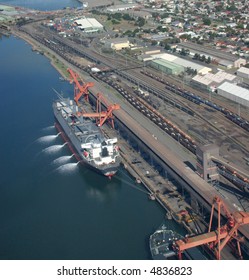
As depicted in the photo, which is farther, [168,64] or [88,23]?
[88,23]

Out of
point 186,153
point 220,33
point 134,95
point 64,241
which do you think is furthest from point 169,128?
point 220,33

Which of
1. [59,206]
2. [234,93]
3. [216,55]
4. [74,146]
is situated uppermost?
[234,93]

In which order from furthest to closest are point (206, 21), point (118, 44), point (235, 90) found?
1. point (206, 21)
2. point (118, 44)
3. point (235, 90)

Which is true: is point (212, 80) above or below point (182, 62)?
above

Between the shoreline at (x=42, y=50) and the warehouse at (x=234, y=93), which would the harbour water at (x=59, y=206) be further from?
the shoreline at (x=42, y=50)

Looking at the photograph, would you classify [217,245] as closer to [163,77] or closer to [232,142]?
[232,142]

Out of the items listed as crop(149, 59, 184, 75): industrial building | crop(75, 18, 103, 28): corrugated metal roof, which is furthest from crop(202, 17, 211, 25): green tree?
crop(149, 59, 184, 75): industrial building

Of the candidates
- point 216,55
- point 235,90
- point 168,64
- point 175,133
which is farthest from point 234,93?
point 216,55

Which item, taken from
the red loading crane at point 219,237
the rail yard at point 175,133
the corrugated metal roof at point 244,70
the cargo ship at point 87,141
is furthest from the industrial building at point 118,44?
the red loading crane at point 219,237

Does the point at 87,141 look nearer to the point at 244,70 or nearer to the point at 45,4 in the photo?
the point at 244,70
